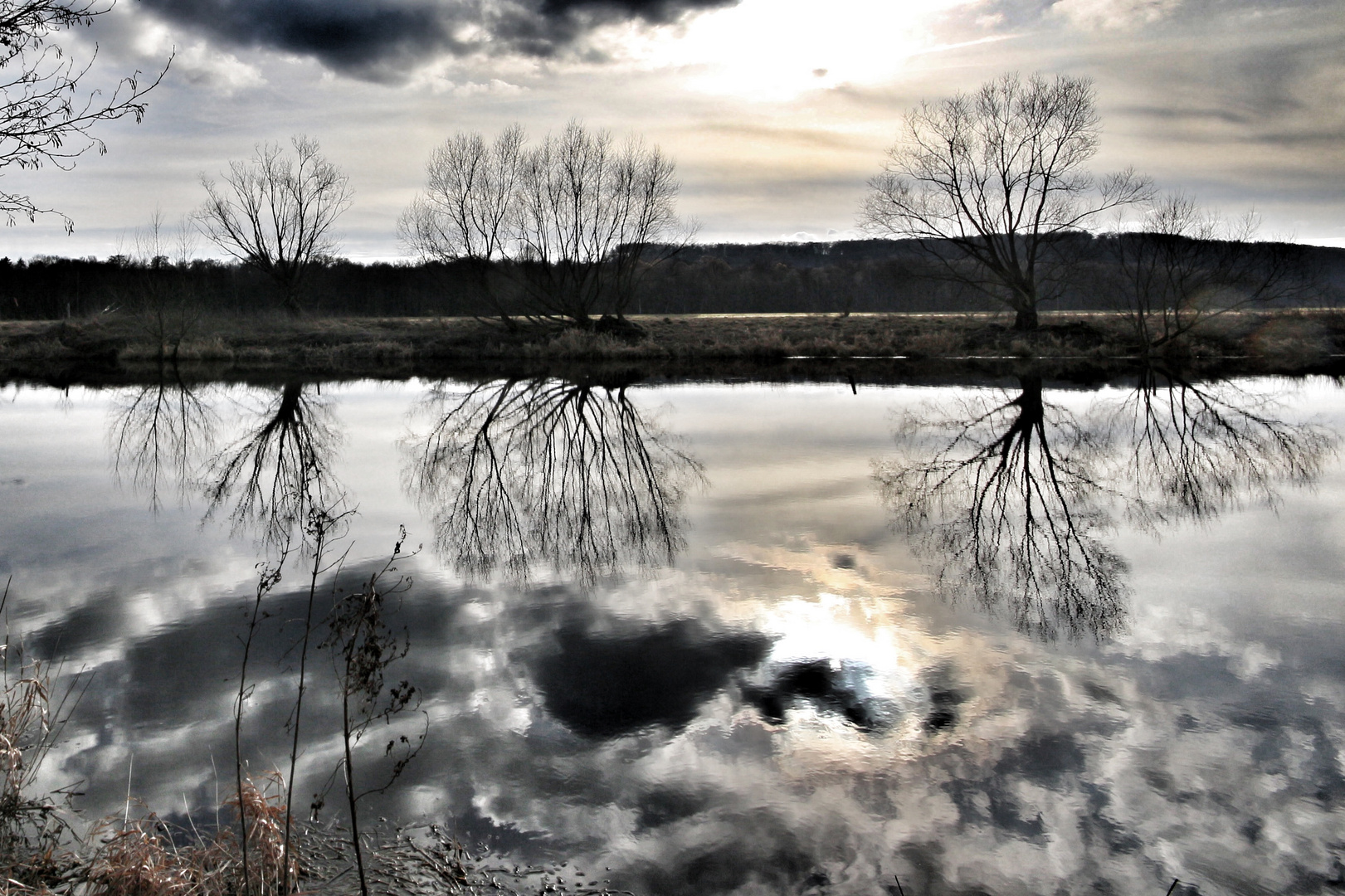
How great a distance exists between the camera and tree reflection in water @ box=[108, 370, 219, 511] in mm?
15461

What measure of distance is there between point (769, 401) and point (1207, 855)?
22004 millimetres

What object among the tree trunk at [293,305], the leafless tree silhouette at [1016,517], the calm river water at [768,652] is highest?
the tree trunk at [293,305]

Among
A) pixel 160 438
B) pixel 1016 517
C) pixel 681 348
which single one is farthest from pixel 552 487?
pixel 681 348

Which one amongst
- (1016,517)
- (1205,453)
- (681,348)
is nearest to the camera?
(1016,517)

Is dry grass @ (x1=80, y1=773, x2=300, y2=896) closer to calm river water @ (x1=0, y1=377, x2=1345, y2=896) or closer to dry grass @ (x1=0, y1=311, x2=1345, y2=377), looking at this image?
calm river water @ (x1=0, y1=377, x2=1345, y2=896)

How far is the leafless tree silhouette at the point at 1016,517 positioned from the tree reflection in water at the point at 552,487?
311 centimetres

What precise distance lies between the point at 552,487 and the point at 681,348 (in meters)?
29.8

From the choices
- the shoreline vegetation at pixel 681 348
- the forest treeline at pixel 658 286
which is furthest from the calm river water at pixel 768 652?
the forest treeline at pixel 658 286

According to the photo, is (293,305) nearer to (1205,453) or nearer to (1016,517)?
(1205,453)

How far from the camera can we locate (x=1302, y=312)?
155 ft

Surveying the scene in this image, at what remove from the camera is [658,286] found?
109938mm

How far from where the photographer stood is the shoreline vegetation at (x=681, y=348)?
3769 centimetres

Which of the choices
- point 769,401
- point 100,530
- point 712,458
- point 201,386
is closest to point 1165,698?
point 712,458

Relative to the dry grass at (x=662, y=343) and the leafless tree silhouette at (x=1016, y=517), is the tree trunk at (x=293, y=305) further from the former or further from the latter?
the leafless tree silhouette at (x=1016, y=517)
